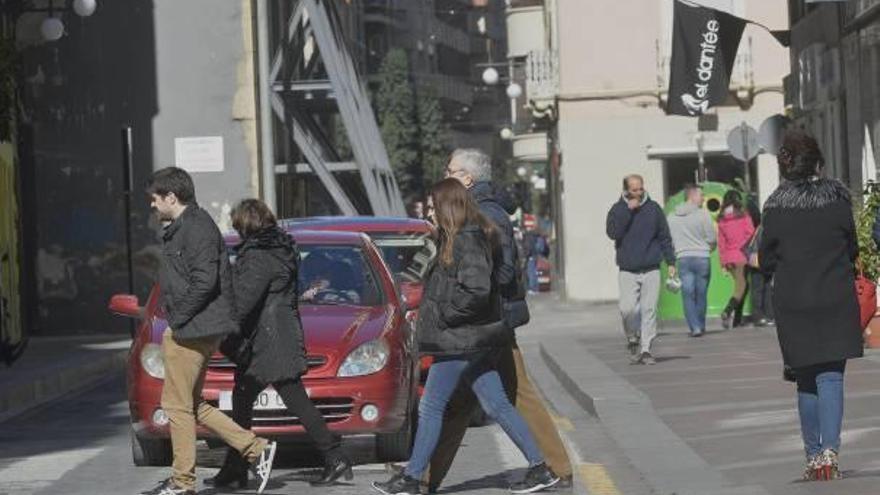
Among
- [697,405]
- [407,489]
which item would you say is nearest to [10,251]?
[697,405]

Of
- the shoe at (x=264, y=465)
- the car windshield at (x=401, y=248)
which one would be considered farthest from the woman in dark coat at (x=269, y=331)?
the car windshield at (x=401, y=248)

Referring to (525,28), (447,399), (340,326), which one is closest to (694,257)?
(340,326)

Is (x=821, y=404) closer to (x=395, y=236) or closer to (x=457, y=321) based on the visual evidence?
(x=457, y=321)

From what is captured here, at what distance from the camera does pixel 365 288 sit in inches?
597

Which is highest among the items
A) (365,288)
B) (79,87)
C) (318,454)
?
(79,87)

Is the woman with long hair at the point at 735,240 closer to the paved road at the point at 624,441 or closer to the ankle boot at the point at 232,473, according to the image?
the paved road at the point at 624,441

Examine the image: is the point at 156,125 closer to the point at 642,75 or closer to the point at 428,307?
the point at 642,75

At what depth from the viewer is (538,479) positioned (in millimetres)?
12359

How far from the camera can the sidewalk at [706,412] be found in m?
12.4

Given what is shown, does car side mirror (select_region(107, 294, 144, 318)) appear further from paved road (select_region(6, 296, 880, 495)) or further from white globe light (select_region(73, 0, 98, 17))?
white globe light (select_region(73, 0, 98, 17))

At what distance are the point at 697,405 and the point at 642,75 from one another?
30311mm

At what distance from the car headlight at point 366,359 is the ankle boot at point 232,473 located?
1.14 meters

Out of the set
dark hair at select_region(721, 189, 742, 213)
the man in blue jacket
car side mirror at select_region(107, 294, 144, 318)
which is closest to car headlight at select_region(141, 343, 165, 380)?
car side mirror at select_region(107, 294, 144, 318)

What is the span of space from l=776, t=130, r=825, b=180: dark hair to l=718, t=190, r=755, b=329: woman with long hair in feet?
61.6
